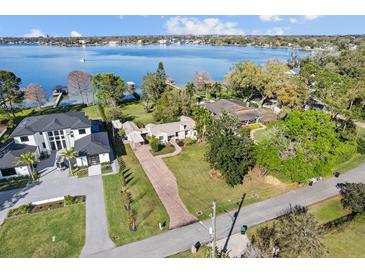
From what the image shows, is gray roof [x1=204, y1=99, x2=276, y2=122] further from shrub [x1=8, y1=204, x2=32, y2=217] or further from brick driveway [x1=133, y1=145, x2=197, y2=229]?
shrub [x1=8, y1=204, x2=32, y2=217]

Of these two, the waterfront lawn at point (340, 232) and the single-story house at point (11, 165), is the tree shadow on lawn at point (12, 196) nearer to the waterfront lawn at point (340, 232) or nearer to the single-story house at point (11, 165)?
the single-story house at point (11, 165)

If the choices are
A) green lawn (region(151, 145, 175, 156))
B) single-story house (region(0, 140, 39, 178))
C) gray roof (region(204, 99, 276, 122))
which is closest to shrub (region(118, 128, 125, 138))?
green lawn (region(151, 145, 175, 156))

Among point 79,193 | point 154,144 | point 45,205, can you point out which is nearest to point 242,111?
point 154,144

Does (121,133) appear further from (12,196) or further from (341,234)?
(341,234)

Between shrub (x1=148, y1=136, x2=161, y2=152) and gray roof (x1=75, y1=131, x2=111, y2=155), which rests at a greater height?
gray roof (x1=75, y1=131, x2=111, y2=155)

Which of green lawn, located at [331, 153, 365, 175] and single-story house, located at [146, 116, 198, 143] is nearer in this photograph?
green lawn, located at [331, 153, 365, 175]

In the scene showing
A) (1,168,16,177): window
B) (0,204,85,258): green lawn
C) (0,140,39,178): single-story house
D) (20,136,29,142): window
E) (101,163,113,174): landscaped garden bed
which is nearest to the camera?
(0,204,85,258): green lawn

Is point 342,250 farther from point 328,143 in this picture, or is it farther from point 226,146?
point 226,146
